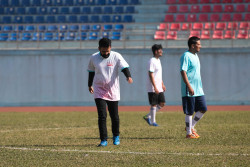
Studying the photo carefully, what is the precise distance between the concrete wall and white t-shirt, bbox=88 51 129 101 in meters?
16.5

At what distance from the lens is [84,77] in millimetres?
26234

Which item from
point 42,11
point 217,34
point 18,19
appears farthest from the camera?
point 42,11

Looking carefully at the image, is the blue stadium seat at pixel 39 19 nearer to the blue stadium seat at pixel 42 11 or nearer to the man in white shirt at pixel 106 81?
the blue stadium seat at pixel 42 11

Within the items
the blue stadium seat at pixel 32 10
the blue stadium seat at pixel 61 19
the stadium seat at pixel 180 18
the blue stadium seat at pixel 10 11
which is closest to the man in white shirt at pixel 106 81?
the stadium seat at pixel 180 18

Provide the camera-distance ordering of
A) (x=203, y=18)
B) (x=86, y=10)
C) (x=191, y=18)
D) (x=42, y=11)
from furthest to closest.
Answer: (x=42, y=11) < (x=86, y=10) < (x=191, y=18) < (x=203, y=18)

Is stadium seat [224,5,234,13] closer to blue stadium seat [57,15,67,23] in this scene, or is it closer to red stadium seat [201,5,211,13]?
red stadium seat [201,5,211,13]

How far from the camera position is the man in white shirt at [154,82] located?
42.8ft

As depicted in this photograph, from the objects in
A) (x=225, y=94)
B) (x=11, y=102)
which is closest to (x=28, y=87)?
(x=11, y=102)

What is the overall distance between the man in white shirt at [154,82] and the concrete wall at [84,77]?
12011mm

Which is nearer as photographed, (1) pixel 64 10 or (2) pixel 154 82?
(2) pixel 154 82

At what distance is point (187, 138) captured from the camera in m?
10.1

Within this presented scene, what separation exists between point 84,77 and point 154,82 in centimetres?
1358

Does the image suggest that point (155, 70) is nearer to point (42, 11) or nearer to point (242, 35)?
point (242, 35)

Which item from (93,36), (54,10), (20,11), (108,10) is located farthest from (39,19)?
(93,36)
